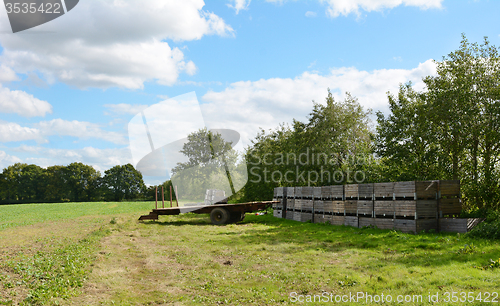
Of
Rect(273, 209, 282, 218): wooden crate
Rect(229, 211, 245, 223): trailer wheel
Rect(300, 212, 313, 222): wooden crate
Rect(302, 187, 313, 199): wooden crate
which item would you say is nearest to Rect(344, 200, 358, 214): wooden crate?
Rect(300, 212, 313, 222): wooden crate

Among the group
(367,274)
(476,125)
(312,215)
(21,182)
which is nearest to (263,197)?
(312,215)

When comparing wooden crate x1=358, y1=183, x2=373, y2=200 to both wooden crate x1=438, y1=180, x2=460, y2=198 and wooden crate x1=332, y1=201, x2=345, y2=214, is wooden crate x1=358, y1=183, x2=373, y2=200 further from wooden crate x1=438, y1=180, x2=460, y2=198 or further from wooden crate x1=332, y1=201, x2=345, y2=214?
wooden crate x1=438, y1=180, x2=460, y2=198

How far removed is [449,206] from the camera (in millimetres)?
12203

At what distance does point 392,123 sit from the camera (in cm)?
1817

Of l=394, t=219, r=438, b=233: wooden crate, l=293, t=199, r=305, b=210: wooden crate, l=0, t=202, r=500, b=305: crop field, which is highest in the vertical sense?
l=293, t=199, r=305, b=210: wooden crate

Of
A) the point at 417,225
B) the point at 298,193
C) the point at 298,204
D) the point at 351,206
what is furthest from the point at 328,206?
the point at 417,225

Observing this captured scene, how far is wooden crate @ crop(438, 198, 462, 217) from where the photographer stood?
1212 centimetres

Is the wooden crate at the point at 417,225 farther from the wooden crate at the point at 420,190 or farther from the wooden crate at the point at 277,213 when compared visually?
the wooden crate at the point at 277,213

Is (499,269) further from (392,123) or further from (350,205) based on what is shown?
(392,123)

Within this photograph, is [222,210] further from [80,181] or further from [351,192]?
[80,181]

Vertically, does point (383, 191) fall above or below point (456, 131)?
below

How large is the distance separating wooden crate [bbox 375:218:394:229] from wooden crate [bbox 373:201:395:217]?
0.20 m

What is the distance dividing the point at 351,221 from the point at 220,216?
7384 millimetres

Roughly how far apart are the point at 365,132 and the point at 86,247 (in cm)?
2083
